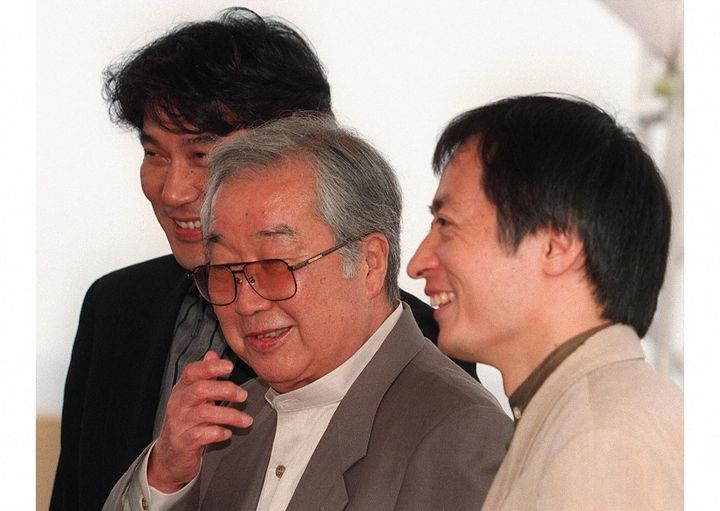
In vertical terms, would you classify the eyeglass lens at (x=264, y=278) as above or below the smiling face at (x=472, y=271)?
below

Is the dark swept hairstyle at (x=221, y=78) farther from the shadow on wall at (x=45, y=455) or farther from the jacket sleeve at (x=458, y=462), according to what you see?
the jacket sleeve at (x=458, y=462)

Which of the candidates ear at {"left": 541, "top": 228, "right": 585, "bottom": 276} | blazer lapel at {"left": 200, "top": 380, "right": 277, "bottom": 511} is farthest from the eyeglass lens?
ear at {"left": 541, "top": 228, "right": 585, "bottom": 276}

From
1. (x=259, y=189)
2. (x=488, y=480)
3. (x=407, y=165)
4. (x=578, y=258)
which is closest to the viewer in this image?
(x=578, y=258)

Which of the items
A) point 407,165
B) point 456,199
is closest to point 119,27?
point 407,165

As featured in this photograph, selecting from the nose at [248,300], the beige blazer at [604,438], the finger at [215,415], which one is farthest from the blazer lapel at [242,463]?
the beige blazer at [604,438]

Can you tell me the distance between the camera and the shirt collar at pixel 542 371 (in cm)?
140

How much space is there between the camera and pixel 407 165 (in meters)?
2.21

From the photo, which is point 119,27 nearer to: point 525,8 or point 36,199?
point 36,199

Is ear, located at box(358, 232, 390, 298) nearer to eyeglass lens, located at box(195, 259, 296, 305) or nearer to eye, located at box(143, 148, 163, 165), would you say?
eyeglass lens, located at box(195, 259, 296, 305)

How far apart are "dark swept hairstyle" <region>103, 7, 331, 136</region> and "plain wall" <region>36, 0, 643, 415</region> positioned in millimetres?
61

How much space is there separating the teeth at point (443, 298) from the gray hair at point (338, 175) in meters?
0.40

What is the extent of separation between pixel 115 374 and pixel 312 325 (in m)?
0.68

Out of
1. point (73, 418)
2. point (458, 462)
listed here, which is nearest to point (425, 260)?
point (458, 462)

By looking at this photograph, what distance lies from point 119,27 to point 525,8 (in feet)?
2.88
